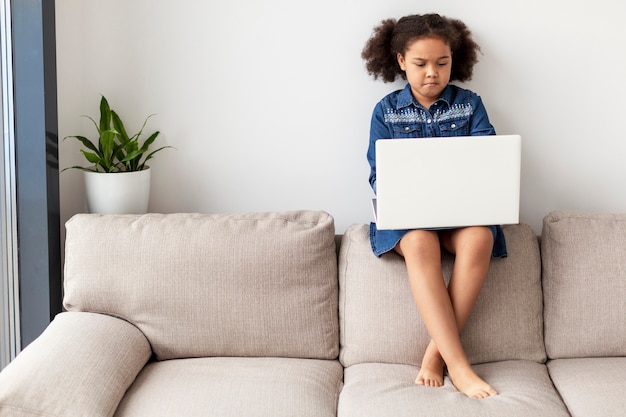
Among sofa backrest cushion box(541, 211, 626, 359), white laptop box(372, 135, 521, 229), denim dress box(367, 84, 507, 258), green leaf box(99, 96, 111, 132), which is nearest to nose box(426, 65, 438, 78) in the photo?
denim dress box(367, 84, 507, 258)

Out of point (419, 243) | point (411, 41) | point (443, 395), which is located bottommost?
point (443, 395)

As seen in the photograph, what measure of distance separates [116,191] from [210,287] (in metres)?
0.46

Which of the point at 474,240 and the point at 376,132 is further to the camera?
the point at 376,132

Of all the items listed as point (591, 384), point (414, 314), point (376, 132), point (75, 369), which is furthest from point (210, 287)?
point (591, 384)

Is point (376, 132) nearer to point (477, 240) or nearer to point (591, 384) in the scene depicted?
point (477, 240)

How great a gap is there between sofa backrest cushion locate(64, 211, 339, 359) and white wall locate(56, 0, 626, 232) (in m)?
0.38

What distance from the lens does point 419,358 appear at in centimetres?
231

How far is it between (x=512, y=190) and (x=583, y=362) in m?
0.53

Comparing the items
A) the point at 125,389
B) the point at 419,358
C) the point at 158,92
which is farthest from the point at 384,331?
the point at 158,92

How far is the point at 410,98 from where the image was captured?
2.49 meters

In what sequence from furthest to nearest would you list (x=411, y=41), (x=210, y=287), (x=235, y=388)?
(x=411, y=41), (x=210, y=287), (x=235, y=388)

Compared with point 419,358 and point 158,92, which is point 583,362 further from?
point 158,92

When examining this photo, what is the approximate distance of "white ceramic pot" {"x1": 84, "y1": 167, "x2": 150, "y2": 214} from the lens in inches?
99.7

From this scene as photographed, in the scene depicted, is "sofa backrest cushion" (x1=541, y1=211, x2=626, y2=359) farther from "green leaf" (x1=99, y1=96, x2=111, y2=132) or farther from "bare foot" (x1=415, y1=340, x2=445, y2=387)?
"green leaf" (x1=99, y1=96, x2=111, y2=132)
